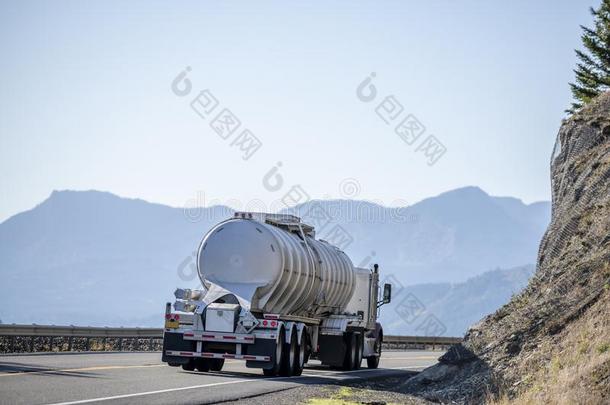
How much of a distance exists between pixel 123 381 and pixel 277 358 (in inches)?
199

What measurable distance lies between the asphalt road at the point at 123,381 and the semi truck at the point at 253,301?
0.51m

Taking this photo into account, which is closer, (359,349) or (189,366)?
(189,366)

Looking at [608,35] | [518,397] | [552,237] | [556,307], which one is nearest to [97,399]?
[518,397]

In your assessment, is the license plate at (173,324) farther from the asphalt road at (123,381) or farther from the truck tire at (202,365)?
the truck tire at (202,365)

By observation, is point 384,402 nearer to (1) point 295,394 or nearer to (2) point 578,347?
(1) point 295,394

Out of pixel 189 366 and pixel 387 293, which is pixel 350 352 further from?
pixel 189 366

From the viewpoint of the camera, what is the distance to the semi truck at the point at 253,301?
867 inches

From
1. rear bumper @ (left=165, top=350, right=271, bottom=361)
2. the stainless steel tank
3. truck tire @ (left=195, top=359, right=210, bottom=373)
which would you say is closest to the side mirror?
the stainless steel tank

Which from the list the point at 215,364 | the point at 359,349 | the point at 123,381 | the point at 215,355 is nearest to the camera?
the point at 123,381

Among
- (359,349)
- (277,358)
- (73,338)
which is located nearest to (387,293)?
(359,349)

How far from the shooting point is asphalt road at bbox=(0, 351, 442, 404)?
47.0 ft

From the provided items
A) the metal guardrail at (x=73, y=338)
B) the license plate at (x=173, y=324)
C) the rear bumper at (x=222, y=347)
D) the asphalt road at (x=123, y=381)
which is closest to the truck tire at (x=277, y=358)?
the rear bumper at (x=222, y=347)

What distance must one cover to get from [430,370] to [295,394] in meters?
4.32

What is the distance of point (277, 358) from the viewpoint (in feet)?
72.2
